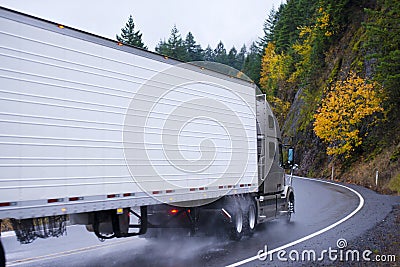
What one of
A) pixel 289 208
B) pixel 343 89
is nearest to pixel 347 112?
pixel 343 89

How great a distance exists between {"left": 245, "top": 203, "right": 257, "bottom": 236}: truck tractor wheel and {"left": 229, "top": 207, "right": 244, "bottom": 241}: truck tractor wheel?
10.7 inches

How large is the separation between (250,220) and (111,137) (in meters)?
6.13

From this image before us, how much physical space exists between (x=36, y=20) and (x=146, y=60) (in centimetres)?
257

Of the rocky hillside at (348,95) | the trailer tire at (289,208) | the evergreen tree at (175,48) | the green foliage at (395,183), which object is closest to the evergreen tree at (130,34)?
the evergreen tree at (175,48)

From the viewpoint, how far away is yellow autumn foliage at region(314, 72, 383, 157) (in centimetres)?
3472

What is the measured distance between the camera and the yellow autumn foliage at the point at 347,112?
3472cm

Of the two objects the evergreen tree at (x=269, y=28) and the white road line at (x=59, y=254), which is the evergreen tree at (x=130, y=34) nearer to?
the evergreen tree at (x=269, y=28)

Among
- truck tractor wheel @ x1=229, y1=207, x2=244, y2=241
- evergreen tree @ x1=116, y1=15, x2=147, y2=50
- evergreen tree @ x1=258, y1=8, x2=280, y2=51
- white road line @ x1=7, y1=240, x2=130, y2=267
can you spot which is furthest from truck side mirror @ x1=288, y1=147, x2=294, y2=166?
evergreen tree @ x1=258, y1=8, x2=280, y2=51

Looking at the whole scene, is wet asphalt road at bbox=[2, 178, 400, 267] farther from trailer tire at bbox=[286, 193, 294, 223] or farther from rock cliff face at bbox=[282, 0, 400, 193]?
rock cliff face at bbox=[282, 0, 400, 193]

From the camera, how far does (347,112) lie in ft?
118

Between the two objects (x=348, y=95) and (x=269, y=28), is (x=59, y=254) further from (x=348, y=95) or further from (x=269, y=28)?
(x=269, y=28)

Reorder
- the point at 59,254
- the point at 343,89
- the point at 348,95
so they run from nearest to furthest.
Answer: the point at 59,254 < the point at 348,95 < the point at 343,89

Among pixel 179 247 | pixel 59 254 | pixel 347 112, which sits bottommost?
pixel 179 247

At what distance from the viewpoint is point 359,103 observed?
117ft
